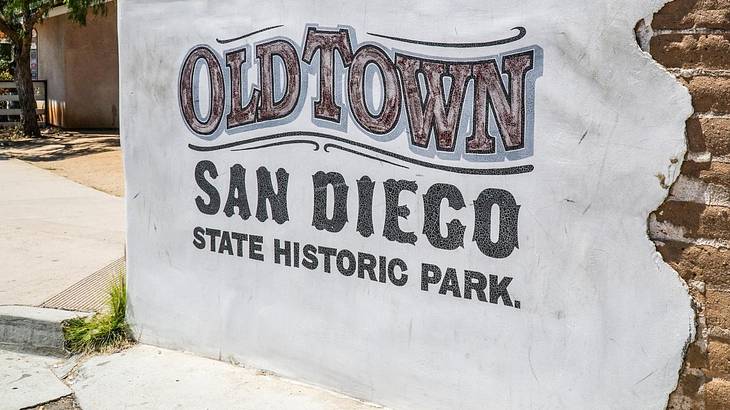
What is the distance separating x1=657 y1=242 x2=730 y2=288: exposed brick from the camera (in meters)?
3.54

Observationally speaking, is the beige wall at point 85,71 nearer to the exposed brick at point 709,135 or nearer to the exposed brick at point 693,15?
the exposed brick at point 693,15

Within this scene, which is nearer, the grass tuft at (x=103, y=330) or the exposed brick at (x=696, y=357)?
the exposed brick at (x=696, y=357)

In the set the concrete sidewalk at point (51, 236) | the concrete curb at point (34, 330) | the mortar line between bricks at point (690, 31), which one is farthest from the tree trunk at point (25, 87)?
the mortar line between bricks at point (690, 31)

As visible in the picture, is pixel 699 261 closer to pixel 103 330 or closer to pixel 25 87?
pixel 103 330

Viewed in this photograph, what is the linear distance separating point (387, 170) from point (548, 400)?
1.37m

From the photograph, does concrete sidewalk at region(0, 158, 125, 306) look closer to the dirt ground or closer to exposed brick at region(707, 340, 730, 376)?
the dirt ground

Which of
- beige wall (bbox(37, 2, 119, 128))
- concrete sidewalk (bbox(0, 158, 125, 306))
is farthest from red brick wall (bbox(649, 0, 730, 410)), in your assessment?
beige wall (bbox(37, 2, 119, 128))

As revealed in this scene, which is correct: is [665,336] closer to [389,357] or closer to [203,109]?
[389,357]

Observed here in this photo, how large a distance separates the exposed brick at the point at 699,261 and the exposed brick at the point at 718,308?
4 cm

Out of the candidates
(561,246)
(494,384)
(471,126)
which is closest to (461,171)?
(471,126)

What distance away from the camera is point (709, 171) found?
3539 mm

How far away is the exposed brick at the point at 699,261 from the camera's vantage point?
3.54 meters

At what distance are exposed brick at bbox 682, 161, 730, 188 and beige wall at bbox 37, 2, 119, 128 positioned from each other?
20631mm

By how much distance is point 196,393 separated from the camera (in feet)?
16.5
